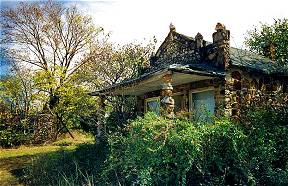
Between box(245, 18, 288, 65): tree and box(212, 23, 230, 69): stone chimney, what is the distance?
9.66ft

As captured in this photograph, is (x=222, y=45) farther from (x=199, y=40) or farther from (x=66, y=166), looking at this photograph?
(x=66, y=166)

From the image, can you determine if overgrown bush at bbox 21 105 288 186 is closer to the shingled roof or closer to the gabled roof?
the shingled roof

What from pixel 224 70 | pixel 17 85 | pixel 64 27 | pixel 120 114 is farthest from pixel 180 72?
pixel 64 27

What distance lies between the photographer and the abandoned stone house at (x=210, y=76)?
37.1 ft

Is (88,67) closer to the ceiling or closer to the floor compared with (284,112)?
closer to the ceiling

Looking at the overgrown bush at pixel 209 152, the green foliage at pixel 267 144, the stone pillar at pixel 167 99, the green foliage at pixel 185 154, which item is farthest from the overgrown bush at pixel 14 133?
the green foliage at pixel 267 144

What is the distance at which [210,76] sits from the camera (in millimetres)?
11875

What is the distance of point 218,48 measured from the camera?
12531 mm

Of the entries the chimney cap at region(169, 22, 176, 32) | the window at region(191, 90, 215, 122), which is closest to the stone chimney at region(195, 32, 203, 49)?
the window at region(191, 90, 215, 122)

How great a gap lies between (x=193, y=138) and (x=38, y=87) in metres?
16.4

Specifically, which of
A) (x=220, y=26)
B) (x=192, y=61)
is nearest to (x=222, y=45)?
(x=220, y=26)

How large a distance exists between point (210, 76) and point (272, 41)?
7.59 metres

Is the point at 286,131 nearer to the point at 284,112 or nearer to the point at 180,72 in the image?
the point at 284,112

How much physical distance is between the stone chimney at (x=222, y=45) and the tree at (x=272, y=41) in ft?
9.66
